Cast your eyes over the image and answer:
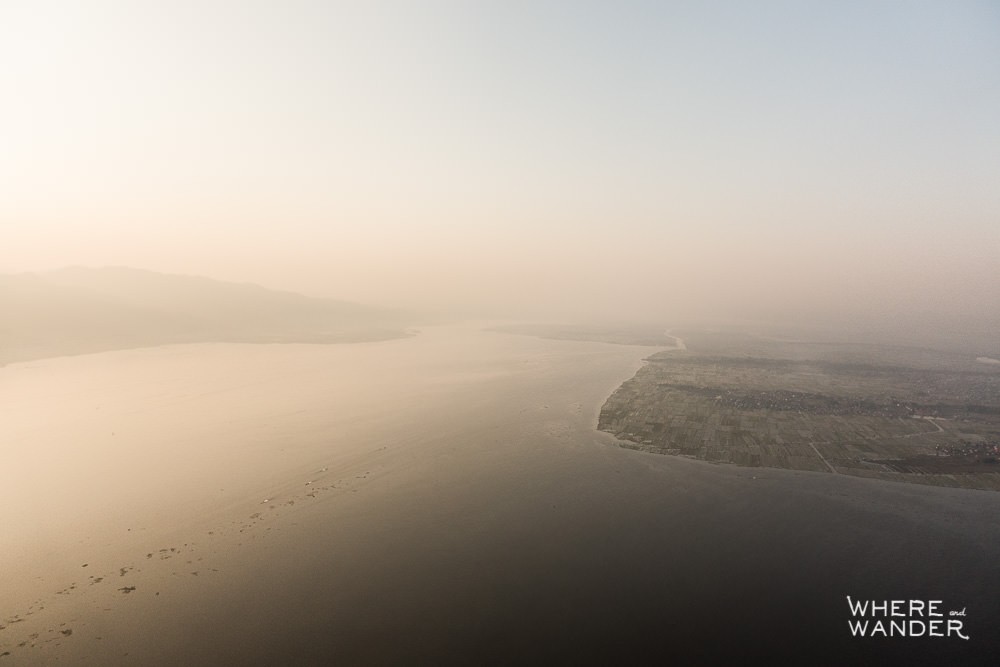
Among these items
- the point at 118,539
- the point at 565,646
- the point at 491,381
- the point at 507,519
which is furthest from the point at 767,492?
the point at 491,381

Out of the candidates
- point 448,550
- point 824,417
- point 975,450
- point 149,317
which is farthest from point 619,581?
point 149,317

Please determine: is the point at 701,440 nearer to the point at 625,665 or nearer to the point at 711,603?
the point at 711,603

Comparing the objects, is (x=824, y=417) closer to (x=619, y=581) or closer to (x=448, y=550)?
(x=619, y=581)

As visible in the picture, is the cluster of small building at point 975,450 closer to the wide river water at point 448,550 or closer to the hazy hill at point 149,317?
the wide river water at point 448,550

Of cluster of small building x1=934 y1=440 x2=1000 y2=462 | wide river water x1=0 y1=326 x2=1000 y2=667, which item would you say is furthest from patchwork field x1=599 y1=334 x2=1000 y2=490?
wide river water x1=0 y1=326 x2=1000 y2=667

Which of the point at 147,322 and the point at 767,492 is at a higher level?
the point at 147,322

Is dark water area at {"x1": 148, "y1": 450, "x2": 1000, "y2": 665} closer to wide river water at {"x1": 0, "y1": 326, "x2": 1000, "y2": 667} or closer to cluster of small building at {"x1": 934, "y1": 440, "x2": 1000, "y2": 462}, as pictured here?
wide river water at {"x1": 0, "y1": 326, "x2": 1000, "y2": 667}

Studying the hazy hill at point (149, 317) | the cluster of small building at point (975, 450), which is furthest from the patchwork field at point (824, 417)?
the hazy hill at point (149, 317)
